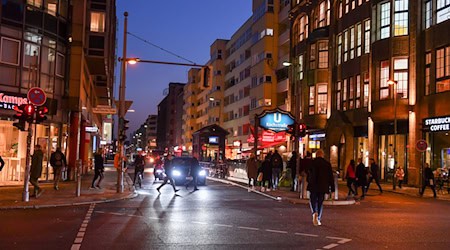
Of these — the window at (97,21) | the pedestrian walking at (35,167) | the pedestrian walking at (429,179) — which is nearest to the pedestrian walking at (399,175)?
the pedestrian walking at (429,179)

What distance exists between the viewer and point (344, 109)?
137 feet

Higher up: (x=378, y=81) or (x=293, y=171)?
(x=378, y=81)

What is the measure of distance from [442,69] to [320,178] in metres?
21.1

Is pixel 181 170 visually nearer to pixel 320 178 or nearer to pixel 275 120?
pixel 275 120

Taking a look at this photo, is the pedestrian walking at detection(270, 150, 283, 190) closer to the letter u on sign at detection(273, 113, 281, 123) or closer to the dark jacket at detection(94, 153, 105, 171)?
the letter u on sign at detection(273, 113, 281, 123)

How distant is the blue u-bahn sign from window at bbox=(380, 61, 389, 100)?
10.4 meters

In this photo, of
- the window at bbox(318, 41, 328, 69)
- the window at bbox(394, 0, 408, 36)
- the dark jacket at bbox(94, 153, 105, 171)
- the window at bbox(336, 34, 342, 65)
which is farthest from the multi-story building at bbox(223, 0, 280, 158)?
the dark jacket at bbox(94, 153, 105, 171)

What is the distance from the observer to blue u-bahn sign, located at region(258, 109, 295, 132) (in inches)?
1082

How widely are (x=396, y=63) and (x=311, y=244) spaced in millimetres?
26941

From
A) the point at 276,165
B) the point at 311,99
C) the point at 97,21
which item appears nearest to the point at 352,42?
the point at 311,99

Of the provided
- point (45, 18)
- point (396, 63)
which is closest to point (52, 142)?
point (45, 18)

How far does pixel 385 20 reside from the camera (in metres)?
36.2

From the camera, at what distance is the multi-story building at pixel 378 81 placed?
32.0 m

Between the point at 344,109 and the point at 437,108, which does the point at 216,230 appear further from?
the point at 344,109
